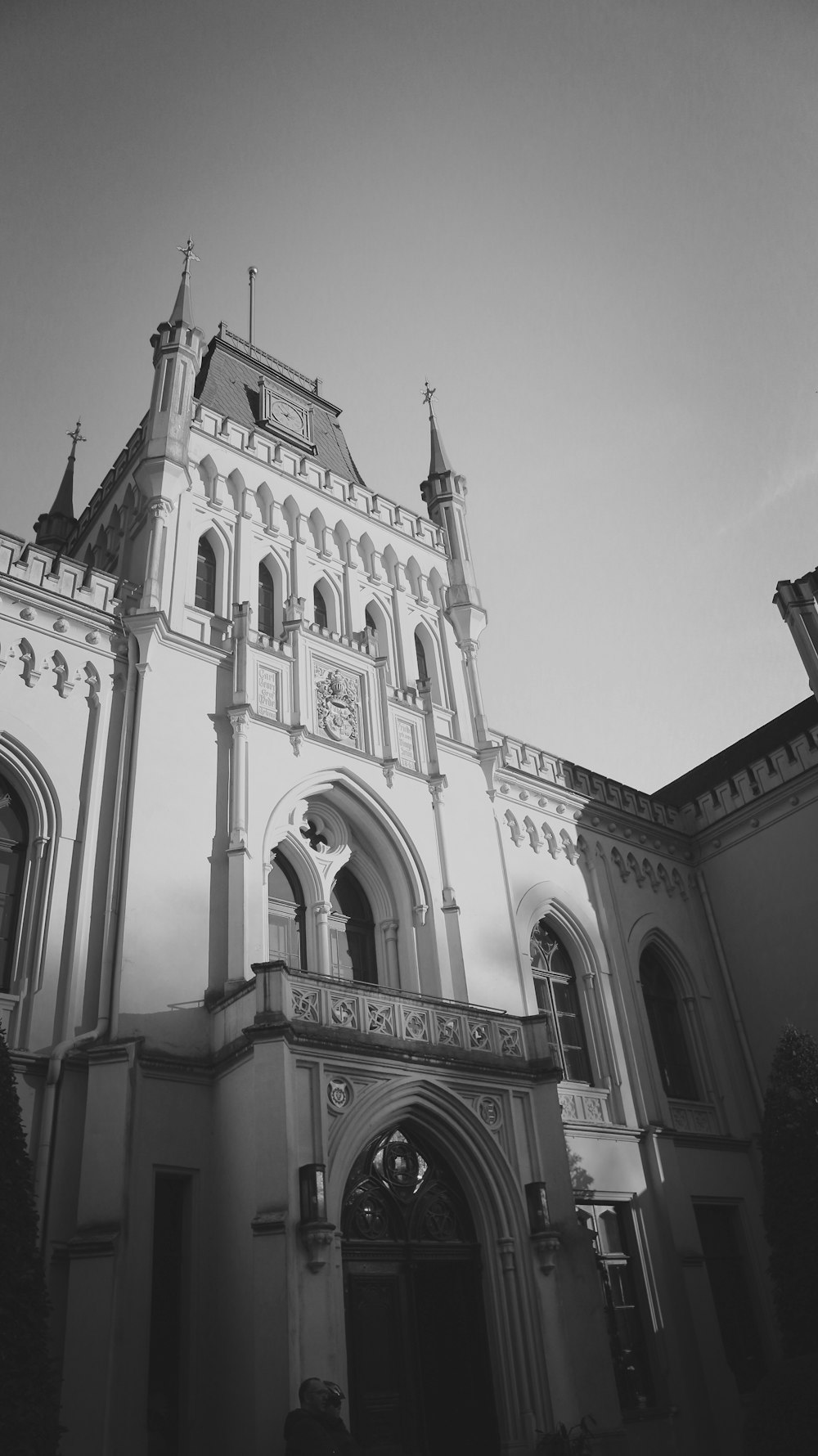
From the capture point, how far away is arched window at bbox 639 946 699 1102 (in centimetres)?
1997

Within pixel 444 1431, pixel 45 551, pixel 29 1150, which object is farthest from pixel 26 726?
pixel 444 1431

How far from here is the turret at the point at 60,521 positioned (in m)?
24.6

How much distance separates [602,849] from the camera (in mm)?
21484

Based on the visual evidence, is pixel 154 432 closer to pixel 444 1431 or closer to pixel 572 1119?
pixel 572 1119

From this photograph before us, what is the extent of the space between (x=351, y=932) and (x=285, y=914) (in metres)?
1.39

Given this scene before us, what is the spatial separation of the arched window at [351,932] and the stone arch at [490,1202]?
2.71 meters

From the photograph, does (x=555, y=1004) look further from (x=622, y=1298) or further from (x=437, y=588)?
(x=437, y=588)

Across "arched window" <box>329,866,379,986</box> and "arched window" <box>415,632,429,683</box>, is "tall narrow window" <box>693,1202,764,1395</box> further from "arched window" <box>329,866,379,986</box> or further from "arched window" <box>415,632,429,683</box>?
"arched window" <box>415,632,429,683</box>

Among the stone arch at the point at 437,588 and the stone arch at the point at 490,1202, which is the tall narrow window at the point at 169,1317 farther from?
the stone arch at the point at 437,588

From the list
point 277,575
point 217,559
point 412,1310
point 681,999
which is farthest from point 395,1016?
point 681,999

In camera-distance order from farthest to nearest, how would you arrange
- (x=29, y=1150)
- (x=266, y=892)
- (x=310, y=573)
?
1. (x=310, y=573)
2. (x=266, y=892)
3. (x=29, y=1150)

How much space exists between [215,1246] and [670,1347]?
8.33 m

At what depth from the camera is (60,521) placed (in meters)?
25.1

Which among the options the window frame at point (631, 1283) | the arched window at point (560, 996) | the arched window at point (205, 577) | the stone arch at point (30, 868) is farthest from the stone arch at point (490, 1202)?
the arched window at point (205, 577)
